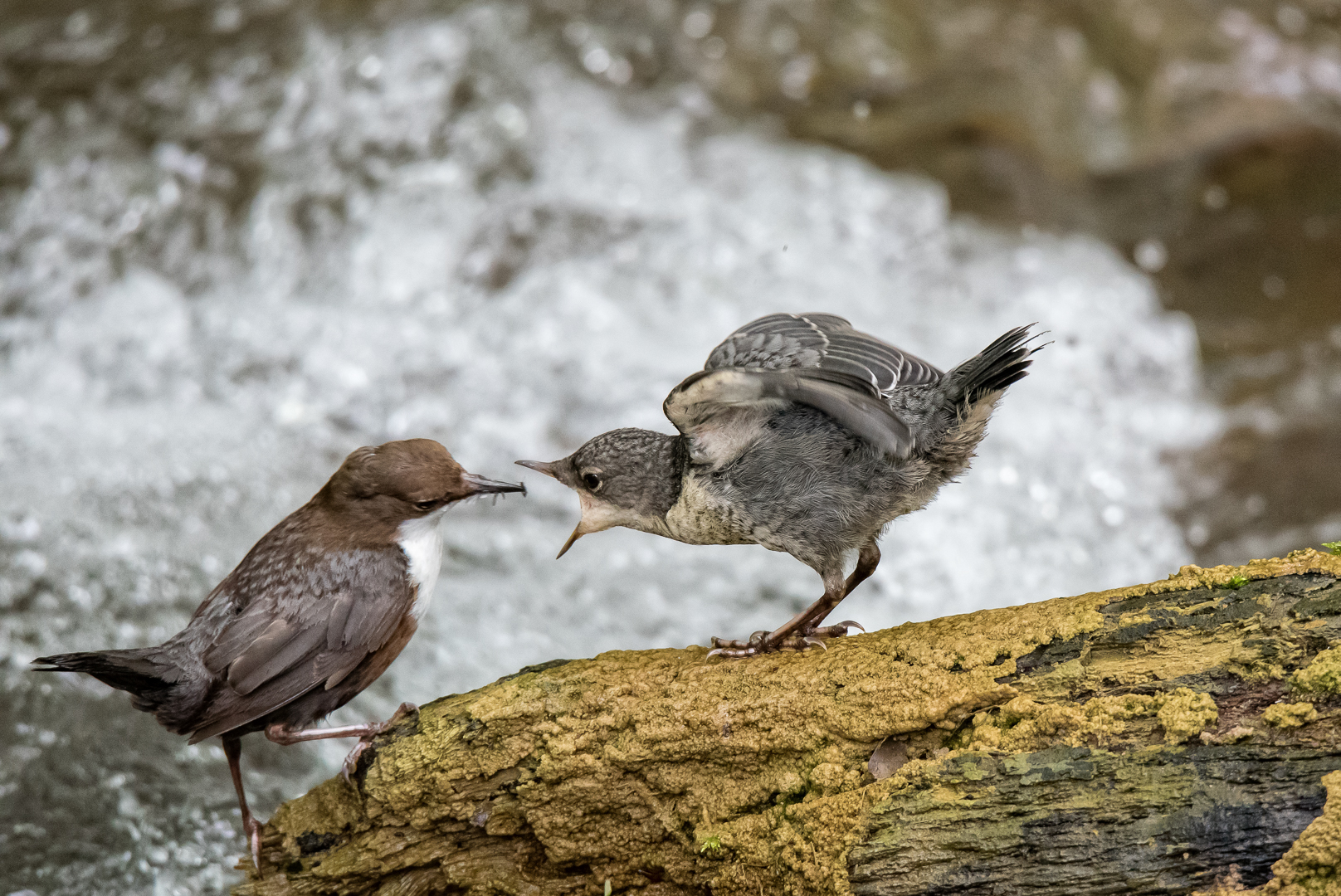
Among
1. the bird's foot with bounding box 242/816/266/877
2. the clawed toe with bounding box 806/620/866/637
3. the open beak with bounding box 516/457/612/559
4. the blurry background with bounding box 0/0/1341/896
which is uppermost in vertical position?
the blurry background with bounding box 0/0/1341/896

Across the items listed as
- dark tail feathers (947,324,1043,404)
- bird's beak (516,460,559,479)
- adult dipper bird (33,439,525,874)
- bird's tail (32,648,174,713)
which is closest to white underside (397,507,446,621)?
adult dipper bird (33,439,525,874)

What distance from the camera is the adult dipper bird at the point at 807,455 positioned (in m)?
3.25

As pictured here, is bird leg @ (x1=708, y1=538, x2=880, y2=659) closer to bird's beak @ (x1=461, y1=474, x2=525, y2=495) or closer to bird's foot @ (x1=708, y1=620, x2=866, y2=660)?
bird's foot @ (x1=708, y1=620, x2=866, y2=660)

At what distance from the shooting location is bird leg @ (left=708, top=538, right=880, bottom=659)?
10.8 feet

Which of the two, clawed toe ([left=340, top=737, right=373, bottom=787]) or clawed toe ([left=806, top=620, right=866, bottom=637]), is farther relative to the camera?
clawed toe ([left=806, top=620, right=866, bottom=637])

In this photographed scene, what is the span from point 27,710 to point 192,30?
5.50 meters

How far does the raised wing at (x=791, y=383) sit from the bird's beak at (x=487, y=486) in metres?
0.56

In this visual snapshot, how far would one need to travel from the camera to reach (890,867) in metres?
2.69

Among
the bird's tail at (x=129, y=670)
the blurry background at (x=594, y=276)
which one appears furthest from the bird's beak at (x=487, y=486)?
the blurry background at (x=594, y=276)

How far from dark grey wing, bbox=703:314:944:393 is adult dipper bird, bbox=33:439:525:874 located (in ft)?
2.75

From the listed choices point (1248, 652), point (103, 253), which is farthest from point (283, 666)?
point (103, 253)

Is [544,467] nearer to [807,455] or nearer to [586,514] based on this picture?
[586,514]

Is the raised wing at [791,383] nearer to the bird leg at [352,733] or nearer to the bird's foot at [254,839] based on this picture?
the bird leg at [352,733]

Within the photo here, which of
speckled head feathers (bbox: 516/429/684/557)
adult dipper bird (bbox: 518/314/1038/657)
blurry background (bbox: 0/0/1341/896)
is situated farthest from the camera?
blurry background (bbox: 0/0/1341/896)
